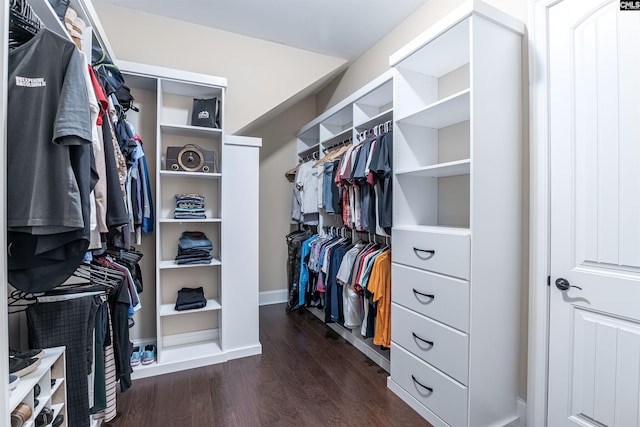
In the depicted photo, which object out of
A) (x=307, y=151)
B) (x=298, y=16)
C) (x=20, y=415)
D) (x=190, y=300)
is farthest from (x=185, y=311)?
(x=298, y=16)

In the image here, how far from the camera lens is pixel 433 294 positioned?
1.71 m

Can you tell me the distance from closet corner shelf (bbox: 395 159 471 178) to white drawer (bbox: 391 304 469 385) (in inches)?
34.2

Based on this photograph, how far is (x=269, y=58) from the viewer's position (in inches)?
118

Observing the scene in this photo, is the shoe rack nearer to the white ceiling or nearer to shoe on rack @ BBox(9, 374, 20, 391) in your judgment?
shoe on rack @ BBox(9, 374, 20, 391)

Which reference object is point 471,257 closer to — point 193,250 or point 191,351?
point 193,250

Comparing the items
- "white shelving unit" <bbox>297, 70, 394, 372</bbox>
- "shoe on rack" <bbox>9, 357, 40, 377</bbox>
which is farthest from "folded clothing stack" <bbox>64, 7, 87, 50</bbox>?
"white shelving unit" <bbox>297, 70, 394, 372</bbox>

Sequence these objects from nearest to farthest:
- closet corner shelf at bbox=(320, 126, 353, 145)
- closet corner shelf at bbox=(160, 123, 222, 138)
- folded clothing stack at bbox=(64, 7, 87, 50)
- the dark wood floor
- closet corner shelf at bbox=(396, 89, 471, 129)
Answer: folded clothing stack at bbox=(64, 7, 87, 50), closet corner shelf at bbox=(396, 89, 471, 129), the dark wood floor, closet corner shelf at bbox=(160, 123, 222, 138), closet corner shelf at bbox=(320, 126, 353, 145)

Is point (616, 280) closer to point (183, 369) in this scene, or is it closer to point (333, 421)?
point (333, 421)

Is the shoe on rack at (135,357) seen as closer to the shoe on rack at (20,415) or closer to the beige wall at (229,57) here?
the shoe on rack at (20,415)

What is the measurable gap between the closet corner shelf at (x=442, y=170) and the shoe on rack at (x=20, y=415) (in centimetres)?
196

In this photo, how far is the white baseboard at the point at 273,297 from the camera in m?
3.97

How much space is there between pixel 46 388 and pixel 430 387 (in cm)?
178

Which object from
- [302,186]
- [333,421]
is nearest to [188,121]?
[302,186]

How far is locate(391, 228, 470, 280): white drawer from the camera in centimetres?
155
